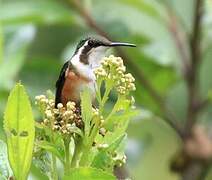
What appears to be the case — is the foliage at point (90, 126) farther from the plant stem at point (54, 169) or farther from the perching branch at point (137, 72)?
the perching branch at point (137, 72)

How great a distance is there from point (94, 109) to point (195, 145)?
189 centimetres

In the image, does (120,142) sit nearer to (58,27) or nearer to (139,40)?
(139,40)

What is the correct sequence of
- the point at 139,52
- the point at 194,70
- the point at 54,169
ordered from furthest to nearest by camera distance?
the point at 139,52 → the point at 194,70 → the point at 54,169

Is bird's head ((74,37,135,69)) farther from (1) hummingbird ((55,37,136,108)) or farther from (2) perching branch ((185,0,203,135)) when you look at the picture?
(2) perching branch ((185,0,203,135))

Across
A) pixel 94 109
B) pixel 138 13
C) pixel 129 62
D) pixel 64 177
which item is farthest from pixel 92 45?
pixel 138 13

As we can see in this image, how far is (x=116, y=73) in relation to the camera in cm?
150

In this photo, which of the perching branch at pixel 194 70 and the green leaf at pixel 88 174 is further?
the perching branch at pixel 194 70

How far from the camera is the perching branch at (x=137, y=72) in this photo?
3.34 meters

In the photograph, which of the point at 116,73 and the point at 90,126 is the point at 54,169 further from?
the point at 116,73

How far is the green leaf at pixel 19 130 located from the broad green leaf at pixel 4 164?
0.08 meters

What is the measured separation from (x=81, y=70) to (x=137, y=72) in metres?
1.92

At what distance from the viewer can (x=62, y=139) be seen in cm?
153

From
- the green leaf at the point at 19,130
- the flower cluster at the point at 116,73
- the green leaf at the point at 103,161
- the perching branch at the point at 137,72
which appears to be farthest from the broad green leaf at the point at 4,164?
the perching branch at the point at 137,72

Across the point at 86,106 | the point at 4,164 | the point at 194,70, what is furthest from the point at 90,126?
the point at 194,70
